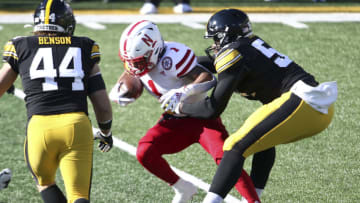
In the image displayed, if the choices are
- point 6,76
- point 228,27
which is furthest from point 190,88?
point 6,76

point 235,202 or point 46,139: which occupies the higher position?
point 46,139

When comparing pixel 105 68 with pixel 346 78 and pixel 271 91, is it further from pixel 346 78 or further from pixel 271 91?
pixel 271 91

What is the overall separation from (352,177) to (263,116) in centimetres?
204

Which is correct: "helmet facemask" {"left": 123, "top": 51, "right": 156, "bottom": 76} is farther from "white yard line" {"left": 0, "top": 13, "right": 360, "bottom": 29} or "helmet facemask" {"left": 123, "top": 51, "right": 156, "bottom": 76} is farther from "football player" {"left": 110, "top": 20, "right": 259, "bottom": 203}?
"white yard line" {"left": 0, "top": 13, "right": 360, "bottom": 29}

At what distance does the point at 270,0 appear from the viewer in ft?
46.8

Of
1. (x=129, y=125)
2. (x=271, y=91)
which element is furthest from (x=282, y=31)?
(x=271, y=91)

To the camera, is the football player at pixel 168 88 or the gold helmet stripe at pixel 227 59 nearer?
the gold helmet stripe at pixel 227 59

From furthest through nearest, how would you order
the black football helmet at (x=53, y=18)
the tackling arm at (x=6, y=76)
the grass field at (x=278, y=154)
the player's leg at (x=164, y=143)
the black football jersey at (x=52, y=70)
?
1. the grass field at (x=278, y=154)
2. the player's leg at (x=164, y=143)
3. the black football helmet at (x=53, y=18)
4. the tackling arm at (x=6, y=76)
5. the black football jersey at (x=52, y=70)

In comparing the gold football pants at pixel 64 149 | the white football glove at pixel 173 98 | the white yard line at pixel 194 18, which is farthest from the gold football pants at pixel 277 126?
the white yard line at pixel 194 18

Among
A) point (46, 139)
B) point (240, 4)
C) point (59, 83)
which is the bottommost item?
point (240, 4)

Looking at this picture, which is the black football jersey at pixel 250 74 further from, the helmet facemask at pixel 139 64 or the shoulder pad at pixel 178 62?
the helmet facemask at pixel 139 64

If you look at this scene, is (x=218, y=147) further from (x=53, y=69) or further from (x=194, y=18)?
(x=194, y=18)

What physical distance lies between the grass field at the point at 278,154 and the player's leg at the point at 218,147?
0.83m

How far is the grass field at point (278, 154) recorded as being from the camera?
18.1 feet
